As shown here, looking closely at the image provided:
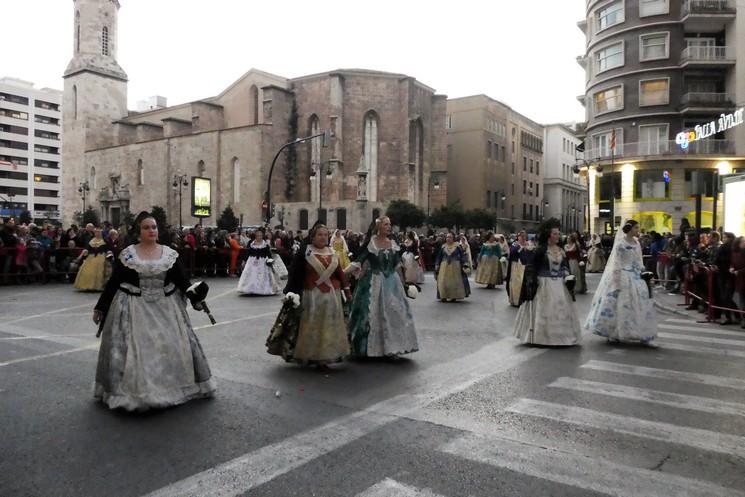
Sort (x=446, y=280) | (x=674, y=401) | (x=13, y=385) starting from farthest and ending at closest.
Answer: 1. (x=446, y=280)
2. (x=13, y=385)
3. (x=674, y=401)

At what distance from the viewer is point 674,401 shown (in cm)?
562

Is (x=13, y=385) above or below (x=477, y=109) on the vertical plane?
below

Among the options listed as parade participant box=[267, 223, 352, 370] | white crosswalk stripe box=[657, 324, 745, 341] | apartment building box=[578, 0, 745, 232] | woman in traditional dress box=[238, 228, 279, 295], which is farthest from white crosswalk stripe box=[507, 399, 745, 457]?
apartment building box=[578, 0, 745, 232]

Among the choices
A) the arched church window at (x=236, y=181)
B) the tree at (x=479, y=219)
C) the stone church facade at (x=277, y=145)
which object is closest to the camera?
the stone church facade at (x=277, y=145)

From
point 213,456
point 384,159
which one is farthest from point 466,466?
point 384,159

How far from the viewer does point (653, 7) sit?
37469 mm

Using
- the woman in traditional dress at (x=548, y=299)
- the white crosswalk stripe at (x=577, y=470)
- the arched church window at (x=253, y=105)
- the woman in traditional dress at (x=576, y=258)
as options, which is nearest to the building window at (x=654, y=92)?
the woman in traditional dress at (x=576, y=258)

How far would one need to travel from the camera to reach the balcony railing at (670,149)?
119 ft

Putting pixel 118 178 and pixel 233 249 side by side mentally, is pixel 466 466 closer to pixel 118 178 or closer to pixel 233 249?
pixel 233 249

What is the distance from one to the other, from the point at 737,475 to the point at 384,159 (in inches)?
2049

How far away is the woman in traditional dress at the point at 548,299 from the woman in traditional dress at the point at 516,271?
4.75 meters

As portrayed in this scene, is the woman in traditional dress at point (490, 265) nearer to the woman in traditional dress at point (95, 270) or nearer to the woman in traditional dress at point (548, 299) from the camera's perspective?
the woman in traditional dress at point (548, 299)

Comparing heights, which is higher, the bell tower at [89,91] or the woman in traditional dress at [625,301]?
the bell tower at [89,91]

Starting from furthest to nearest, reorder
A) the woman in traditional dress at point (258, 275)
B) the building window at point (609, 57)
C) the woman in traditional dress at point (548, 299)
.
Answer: the building window at point (609, 57) < the woman in traditional dress at point (258, 275) < the woman in traditional dress at point (548, 299)
